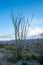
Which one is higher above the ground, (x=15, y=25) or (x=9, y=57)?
(x=15, y=25)

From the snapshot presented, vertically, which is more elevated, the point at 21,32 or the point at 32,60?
the point at 21,32

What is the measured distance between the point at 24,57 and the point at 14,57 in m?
0.71

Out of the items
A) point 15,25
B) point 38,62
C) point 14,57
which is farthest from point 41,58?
point 15,25

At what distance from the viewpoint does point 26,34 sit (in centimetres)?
1681

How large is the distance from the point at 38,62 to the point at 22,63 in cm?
159

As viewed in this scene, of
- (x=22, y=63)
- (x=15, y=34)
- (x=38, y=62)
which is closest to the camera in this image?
(x=22, y=63)

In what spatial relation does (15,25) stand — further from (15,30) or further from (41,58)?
(41,58)

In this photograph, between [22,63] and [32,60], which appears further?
[32,60]

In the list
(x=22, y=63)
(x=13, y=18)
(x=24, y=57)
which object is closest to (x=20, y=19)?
(x=13, y=18)

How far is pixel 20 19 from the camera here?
1688 centimetres

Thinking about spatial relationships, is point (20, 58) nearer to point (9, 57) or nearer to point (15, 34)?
point (9, 57)

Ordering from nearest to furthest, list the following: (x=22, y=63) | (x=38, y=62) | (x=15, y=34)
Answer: (x=22, y=63) < (x=38, y=62) < (x=15, y=34)

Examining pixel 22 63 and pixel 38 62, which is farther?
pixel 38 62

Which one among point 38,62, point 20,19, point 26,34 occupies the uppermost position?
point 20,19
